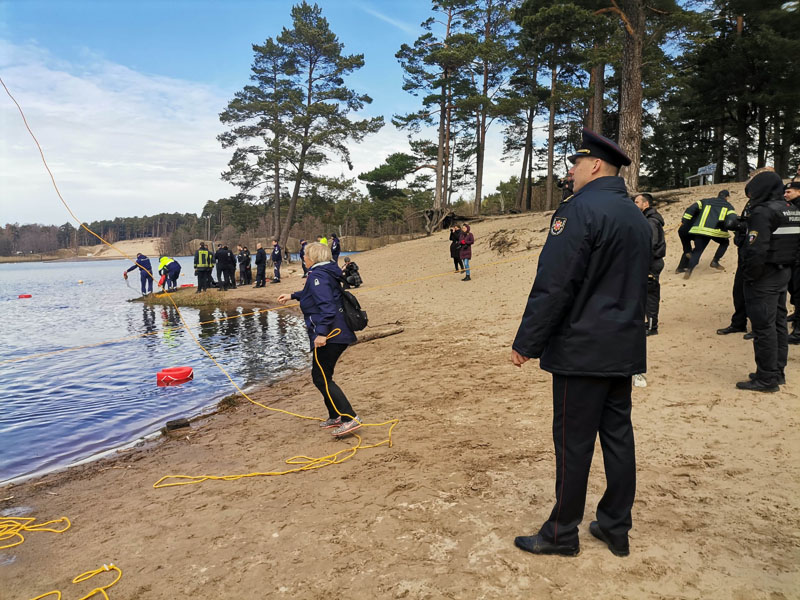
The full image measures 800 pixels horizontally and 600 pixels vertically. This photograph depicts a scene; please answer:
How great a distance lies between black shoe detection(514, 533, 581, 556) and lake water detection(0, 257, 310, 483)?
5.23 meters

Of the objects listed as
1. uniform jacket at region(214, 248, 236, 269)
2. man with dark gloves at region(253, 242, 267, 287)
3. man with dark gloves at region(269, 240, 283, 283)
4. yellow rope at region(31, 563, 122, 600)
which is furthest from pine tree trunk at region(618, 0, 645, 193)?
man with dark gloves at region(269, 240, 283, 283)

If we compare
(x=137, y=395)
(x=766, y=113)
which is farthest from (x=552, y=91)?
(x=137, y=395)

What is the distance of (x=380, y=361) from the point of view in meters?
8.71

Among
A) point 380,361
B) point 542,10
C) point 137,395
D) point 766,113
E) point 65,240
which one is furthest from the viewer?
point 65,240

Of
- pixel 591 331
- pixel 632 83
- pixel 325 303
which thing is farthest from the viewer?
pixel 632 83

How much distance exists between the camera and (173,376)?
28.6 ft

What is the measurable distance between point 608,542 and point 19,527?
4349mm

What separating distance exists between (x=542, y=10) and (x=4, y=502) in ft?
50.8

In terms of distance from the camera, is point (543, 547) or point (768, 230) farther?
point (768, 230)

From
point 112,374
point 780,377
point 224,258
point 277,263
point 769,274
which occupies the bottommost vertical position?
point 112,374

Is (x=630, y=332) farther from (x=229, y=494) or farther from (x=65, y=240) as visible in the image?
(x=65, y=240)

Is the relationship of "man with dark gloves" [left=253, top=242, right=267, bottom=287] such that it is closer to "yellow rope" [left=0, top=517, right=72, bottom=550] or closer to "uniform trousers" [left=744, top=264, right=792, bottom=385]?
"yellow rope" [left=0, top=517, right=72, bottom=550]

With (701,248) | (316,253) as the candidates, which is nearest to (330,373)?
(316,253)

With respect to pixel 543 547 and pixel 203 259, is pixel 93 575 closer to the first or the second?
pixel 543 547
